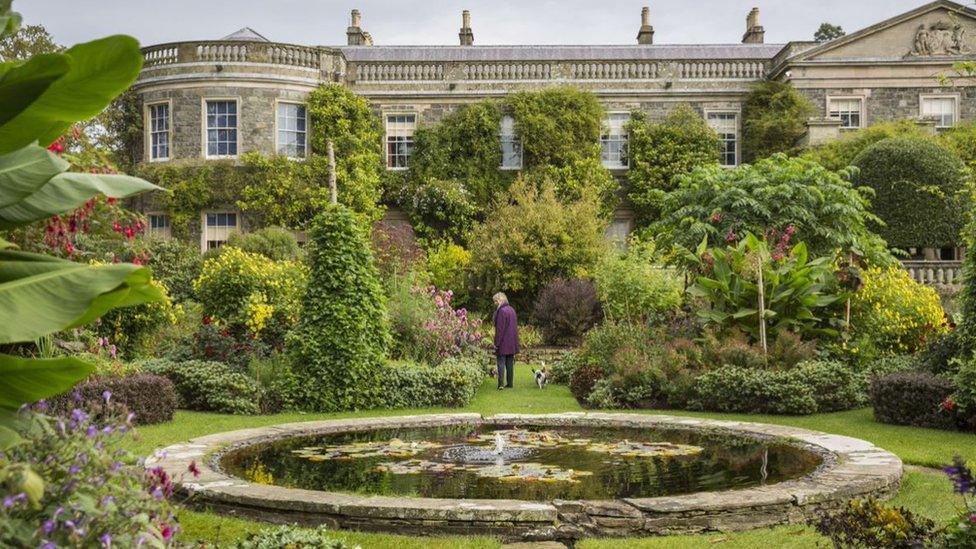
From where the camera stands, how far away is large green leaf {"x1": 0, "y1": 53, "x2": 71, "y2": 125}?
2.63 metres

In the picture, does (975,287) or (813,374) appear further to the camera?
(813,374)

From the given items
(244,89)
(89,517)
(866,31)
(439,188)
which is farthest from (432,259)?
(89,517)

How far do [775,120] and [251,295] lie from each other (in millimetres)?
19249

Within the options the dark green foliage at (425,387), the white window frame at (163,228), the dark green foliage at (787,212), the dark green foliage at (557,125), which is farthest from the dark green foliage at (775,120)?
the dark green foliage at (425,387)

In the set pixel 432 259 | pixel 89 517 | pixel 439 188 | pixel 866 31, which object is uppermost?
pixel 866 31

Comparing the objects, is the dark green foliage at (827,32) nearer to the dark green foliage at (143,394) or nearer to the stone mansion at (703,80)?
the stone mansion at (703,80)

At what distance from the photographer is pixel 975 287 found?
426 inches

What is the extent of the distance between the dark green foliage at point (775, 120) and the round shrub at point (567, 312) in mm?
11179

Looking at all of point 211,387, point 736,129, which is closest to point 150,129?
point 736,129

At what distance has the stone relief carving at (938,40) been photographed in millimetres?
29969

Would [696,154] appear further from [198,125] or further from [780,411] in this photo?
[780,411]

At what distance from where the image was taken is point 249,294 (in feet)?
48.3

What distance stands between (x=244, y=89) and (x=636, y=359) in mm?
18602

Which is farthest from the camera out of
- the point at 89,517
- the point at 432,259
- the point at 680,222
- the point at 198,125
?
the point at 198,125
